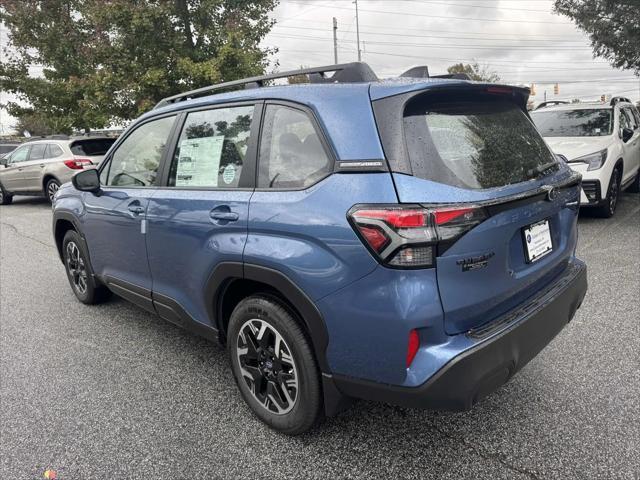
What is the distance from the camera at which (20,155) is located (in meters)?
12.1

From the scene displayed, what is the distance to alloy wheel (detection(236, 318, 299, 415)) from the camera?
2354mm

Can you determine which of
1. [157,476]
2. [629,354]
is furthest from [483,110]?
[157,476]

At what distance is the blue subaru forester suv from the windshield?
538 cm

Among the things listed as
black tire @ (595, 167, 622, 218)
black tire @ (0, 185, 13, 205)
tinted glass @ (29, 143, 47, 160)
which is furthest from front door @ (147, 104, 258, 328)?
black tire @ (0, 185, 13, 205)

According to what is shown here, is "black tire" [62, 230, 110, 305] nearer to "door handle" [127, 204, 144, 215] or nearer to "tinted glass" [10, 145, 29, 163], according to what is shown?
"door handle" [127, 204, 144, 215]

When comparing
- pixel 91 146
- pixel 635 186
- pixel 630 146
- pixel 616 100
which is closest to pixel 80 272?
pixel 91 146

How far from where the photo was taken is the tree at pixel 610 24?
8594 millimetres

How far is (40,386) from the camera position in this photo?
3.08 m

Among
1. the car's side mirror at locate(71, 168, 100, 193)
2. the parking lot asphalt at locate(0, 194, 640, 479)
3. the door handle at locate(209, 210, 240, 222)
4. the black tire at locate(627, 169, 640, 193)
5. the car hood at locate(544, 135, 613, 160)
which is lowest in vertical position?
the black tire at locate(627, 169, 640, 193)

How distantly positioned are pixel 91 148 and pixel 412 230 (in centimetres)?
1083

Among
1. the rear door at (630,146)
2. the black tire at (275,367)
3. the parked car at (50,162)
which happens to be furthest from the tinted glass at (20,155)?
the rear door at (630,146)

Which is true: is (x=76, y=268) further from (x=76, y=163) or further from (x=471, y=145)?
(x=76, y=163)

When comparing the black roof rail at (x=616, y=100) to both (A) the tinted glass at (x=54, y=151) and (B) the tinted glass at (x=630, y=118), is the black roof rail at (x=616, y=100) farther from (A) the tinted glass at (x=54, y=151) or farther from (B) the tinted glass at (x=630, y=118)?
(A) the tinted glass at (x=54, y=151)

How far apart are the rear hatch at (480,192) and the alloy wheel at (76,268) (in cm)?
351
